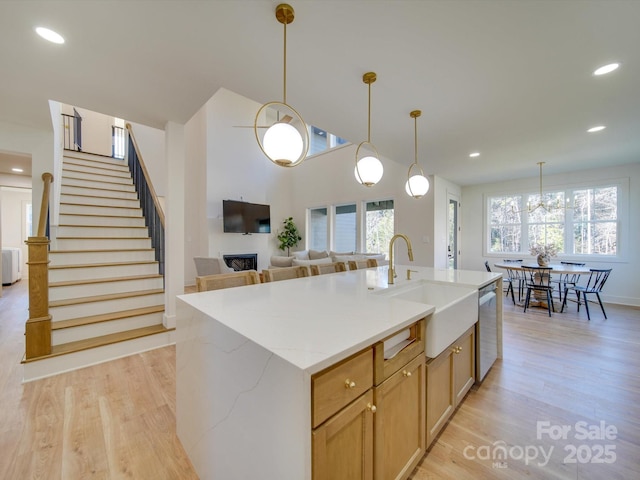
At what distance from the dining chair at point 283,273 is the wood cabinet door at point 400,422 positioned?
4.56 feet

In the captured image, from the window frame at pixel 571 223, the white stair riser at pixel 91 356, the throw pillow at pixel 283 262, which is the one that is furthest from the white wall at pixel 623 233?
the white stair riser at pixel 91 356

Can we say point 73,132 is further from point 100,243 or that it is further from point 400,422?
point 400,422

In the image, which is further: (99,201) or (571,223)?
(571,223)

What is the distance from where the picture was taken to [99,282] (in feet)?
10.4

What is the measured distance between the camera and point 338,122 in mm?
3018

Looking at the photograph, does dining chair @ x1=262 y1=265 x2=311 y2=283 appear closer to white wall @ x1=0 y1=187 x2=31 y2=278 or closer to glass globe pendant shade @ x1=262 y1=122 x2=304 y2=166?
glass globe pendant shade @ x1=262 y1=122 x2=304 y2=166

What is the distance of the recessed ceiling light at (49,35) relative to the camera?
1.64m

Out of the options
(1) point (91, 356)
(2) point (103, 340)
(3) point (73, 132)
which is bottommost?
(1) point (91, 356)

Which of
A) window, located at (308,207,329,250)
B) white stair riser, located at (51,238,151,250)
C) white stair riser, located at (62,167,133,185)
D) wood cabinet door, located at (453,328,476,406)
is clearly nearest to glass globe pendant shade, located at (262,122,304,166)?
wood cabinet door, located at (453,328,476,406)

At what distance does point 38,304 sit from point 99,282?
79cm

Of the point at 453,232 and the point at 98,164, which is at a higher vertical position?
the point at 98,164

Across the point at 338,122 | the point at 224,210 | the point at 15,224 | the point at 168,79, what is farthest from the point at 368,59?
the point at 15,224

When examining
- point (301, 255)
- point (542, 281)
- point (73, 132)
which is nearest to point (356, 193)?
point (301, 255)

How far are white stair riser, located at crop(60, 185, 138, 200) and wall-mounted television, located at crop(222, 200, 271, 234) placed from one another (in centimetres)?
195
